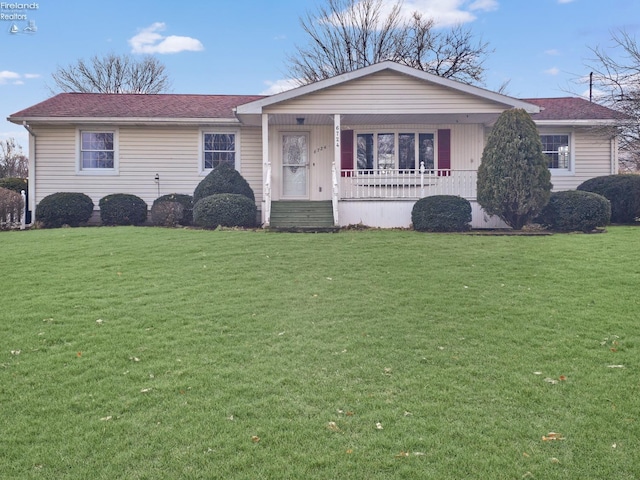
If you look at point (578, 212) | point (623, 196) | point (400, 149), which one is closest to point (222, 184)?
point (400, 149)

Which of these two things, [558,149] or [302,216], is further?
[558,149]

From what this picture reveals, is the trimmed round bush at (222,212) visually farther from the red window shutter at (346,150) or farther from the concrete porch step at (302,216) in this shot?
the red window shutter at (346,150)

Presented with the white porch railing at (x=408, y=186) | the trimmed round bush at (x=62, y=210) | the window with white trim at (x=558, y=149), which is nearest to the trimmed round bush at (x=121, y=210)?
the trimmed round bush at (x=62, y=210)

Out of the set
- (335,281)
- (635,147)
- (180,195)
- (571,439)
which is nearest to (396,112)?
(180,195)

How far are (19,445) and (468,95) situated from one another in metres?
14.5

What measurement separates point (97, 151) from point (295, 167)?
6.75m

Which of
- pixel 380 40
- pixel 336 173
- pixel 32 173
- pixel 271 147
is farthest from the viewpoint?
pixel 380 40

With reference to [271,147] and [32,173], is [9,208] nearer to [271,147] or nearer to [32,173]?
[32,173]

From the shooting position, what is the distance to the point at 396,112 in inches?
597

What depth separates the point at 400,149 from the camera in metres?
17.2

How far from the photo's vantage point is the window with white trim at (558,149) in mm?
17938

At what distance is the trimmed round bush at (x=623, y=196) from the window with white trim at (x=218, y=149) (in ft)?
39.5

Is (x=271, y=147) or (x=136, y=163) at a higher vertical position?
(x=271, y=147)

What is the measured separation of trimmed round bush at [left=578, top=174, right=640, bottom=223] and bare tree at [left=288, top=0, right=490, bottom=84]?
18911mm
